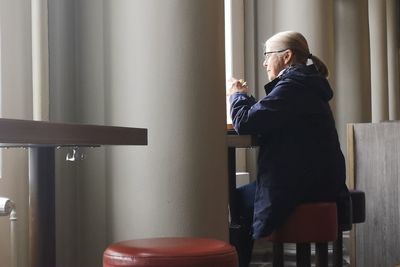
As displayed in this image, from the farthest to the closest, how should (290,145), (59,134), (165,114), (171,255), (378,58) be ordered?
(378,58)
(290,145)
(165,114)
(171,255)
(59,134)

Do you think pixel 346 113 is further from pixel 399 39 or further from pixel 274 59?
pixel 399 39

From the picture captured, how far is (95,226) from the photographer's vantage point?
3.20 m

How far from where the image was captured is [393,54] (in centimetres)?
956

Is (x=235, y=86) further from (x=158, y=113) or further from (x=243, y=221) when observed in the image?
(x=243, y=221)

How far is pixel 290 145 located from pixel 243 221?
0.48 m

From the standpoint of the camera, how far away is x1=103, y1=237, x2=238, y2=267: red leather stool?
6.28 ft

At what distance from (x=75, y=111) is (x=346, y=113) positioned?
3.12m

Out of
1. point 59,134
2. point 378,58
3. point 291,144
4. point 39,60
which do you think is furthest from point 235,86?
point 378,58

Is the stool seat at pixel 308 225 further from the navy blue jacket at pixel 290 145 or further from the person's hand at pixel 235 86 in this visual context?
the person's hand at pixel 235 86

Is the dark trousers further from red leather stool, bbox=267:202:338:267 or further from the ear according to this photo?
the ear

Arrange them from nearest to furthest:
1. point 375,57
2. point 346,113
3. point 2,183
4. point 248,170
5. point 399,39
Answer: point 2,183 < point 248,170 < point 346,113 < point 375,57 < point 399,39

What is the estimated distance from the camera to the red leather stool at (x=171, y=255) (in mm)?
1913

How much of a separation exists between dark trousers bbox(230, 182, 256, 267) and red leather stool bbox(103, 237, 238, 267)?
1.25 metres

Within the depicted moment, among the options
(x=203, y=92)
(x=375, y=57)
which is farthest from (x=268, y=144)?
(x=375, y=57)
